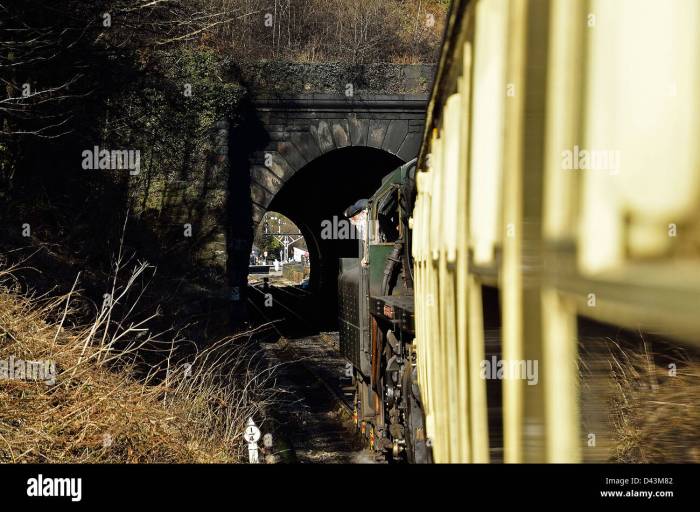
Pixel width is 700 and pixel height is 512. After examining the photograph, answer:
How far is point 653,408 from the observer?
2.12m

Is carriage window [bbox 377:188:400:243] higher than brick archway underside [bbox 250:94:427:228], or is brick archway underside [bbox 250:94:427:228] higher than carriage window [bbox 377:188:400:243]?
brick archway underside [bbox 250:94:427:228]

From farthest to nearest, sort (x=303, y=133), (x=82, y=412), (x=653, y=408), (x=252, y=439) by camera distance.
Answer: (x=303, y=133), (x=252, y=439), (x=82, y=412), (x=653, y=408)

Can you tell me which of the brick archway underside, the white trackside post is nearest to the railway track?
the white trackside post

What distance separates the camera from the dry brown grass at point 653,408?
1.91 meters

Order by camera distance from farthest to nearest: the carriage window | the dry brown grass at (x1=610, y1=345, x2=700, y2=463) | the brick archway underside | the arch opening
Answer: the arch opening → the brick archway underside → the carriage window → the dry brown grass at (x1=610, y1=345, x2=700, y2=463)

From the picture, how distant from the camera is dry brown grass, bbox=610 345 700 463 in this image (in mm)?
1914

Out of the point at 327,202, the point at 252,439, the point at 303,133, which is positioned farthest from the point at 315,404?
the point at 327,202

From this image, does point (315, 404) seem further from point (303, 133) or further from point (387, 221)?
point (303, 133)

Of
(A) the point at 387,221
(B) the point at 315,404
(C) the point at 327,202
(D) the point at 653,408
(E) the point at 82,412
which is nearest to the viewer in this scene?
(D) the point at 653,408

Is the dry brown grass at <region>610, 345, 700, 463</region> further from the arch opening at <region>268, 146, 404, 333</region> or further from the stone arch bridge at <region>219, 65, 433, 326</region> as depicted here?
the arch opening at <region>268, 146, 404, 333</region>

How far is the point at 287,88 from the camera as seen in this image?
65.1 feet

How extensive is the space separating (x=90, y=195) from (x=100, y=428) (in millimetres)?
9753

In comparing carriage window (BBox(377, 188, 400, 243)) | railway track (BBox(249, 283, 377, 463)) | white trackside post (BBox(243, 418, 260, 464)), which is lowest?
railway track (BBox(249, 283, 377, 463))
